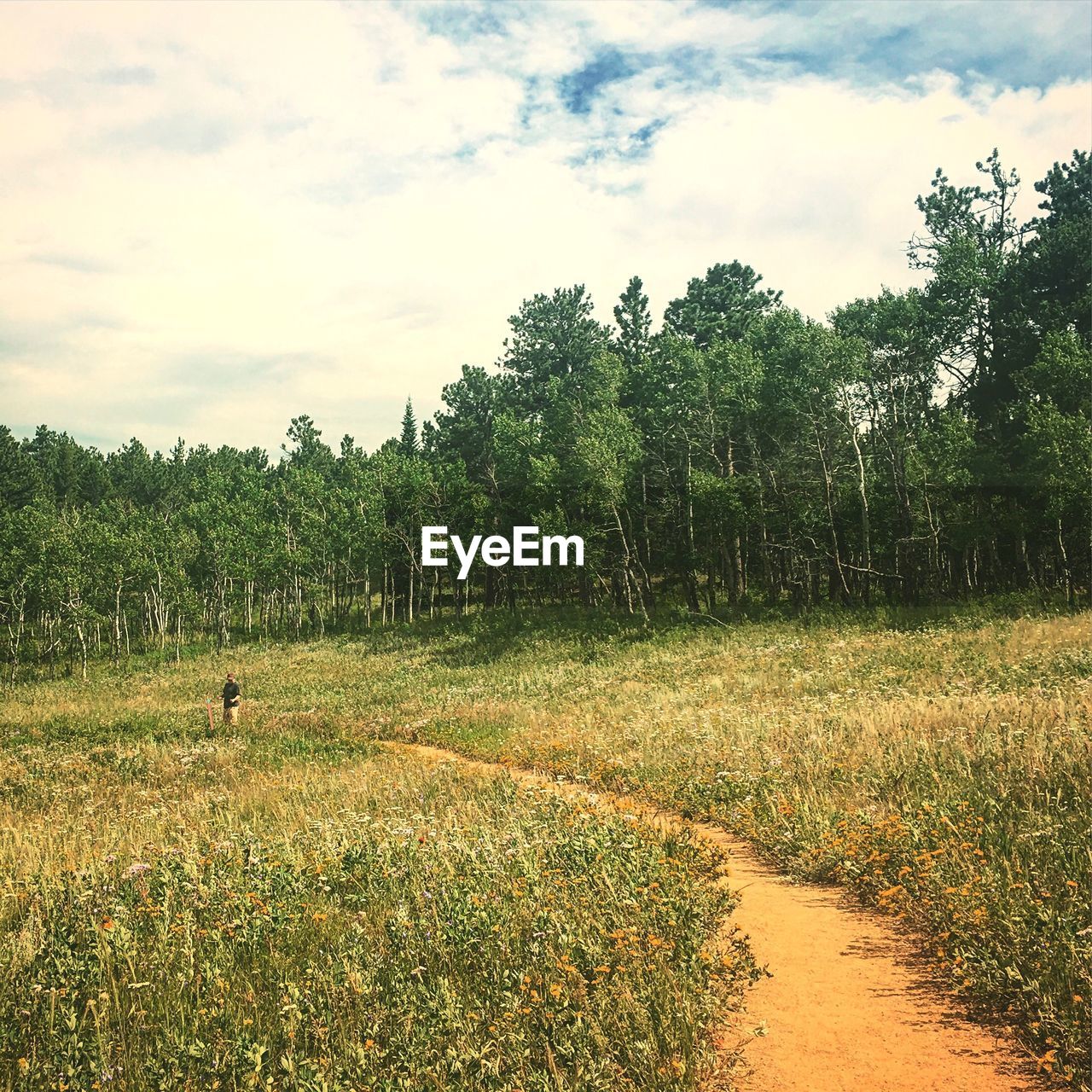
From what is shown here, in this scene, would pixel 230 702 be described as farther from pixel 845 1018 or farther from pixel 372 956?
pixel 845 1018

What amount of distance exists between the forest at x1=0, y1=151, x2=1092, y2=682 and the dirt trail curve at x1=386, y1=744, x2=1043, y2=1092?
1197 inches

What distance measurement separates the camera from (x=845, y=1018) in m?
5.74

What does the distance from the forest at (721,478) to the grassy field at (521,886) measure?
73.4ft

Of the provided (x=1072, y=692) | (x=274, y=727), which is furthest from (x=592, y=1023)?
(x=274, y=727)

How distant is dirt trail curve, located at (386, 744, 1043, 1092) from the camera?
5.00 meters

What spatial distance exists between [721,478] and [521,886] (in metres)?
38.6

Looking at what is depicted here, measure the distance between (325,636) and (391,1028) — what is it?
195 ft

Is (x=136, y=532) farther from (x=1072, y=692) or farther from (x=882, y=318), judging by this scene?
(x=1072, y=692)

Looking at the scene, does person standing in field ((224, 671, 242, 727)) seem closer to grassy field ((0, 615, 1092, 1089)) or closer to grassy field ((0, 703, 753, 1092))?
grassy field ((0, 615, 1092, 1089))

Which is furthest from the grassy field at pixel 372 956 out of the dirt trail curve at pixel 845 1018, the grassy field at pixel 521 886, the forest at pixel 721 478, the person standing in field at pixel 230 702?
the forest at pixel 721 478

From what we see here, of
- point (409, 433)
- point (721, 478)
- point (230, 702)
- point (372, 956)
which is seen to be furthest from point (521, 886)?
point (409, 433)

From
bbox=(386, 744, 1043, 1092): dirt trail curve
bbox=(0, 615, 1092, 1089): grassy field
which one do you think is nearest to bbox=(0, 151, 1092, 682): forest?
bbox=(0, 615, 1092, 1089): grassy field

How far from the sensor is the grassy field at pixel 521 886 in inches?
203

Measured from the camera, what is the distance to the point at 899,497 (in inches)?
1515
